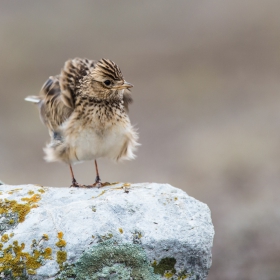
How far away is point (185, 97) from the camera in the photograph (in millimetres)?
19719

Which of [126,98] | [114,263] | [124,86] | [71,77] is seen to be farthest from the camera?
[126,98]

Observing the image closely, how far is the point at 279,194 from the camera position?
40.4 ft

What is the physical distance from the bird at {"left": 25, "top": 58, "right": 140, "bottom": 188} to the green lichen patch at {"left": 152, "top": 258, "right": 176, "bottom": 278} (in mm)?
2379

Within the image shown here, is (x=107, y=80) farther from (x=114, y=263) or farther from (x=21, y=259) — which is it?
(x=21, y=259)

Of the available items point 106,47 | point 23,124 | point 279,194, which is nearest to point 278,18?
point 106,47

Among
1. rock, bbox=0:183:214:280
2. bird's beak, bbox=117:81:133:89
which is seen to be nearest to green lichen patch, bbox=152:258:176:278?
rock, bbox=0:183:214:280

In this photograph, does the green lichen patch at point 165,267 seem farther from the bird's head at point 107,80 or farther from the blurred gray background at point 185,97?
the blurred gray background at point 185,97

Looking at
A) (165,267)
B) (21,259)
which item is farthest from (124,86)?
(21,259)

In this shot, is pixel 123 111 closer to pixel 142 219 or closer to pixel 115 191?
pixel 115 191

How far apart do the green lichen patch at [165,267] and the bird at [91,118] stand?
2379 mm

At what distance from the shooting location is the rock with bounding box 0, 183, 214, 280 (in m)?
5.93

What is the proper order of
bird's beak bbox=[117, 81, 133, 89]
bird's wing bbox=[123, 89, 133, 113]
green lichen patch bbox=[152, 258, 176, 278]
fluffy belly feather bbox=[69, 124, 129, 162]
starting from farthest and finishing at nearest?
bird's wing bbox=[123, 89, 133, 113] < fluffy belly feather bbox=[69, 124, 129, 162] < bird's beak bbox=[117, 81, 133, 89] < green lichen patch bbox=[152, 258, 176, 278]

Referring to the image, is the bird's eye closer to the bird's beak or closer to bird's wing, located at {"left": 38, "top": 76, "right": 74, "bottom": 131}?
the bird's beak

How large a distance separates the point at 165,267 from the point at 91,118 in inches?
112
